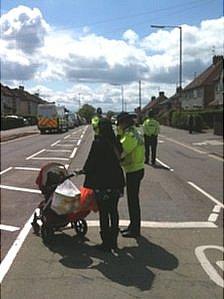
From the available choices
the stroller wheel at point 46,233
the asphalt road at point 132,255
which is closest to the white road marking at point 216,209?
the asphalt road at point 132,255

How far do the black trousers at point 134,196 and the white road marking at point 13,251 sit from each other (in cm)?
153

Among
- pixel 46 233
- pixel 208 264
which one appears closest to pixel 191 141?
pixel 46 233

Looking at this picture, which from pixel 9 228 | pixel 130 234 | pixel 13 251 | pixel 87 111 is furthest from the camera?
pixel 9 228

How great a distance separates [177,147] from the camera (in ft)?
87.2

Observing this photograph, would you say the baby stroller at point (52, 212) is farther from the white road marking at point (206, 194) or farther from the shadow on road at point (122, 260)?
the white road marking at point (206, 194)

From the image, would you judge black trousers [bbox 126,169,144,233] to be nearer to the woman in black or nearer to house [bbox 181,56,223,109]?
the woman in black

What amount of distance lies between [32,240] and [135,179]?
1.68 metres

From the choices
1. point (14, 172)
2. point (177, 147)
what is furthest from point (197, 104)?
point (14, 172)

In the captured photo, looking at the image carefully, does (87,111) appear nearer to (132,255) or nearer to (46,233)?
(132,255)

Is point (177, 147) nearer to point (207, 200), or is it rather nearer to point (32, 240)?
point (207, 200)

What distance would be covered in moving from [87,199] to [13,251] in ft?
4.28

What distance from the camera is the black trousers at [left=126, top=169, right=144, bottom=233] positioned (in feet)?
24.9

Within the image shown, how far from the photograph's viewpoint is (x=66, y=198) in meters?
6.65

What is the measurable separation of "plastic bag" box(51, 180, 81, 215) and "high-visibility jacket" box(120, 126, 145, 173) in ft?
2.34
